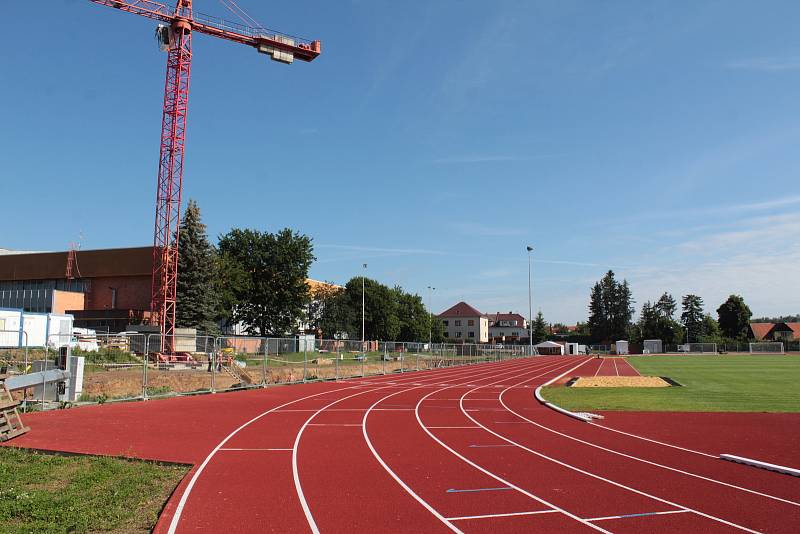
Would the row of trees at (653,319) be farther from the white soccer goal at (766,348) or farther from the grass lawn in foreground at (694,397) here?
the grass lawn in foreground at (694,397)

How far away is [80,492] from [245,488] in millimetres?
2297

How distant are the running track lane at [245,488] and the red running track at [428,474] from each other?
3 cm

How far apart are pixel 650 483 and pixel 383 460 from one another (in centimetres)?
479

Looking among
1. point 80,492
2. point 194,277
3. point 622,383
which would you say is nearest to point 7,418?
point 80,492

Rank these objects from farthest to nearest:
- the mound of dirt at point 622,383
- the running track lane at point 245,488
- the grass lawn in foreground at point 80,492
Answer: the mound of dirt at point 622,383
the running track lane at point 245,488
the grass lawn in foreground at point 80,492

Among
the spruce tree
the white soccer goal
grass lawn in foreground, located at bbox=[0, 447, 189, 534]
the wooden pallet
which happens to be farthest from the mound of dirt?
the white soccer goal

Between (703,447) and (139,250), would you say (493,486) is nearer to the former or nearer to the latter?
(703,447)

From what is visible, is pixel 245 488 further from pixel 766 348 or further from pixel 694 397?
pixel 766 348

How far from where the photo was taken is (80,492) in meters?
8.41

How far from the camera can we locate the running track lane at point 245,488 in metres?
7.45

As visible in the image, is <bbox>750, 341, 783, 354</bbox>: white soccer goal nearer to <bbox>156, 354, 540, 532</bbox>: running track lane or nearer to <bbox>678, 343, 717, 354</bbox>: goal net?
<bbox>678, 343, 717, 354</bbox>: goal net

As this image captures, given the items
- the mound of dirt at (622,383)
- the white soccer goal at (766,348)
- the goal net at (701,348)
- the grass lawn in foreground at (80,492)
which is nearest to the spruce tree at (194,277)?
the mound of dirt at (622,383)

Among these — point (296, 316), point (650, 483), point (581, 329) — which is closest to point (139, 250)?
point (296, 316)

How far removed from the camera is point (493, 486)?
9.41m
